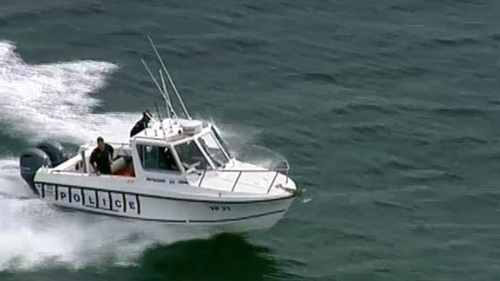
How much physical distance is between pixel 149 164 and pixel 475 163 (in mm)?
12646

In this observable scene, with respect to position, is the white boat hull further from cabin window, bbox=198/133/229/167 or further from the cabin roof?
the cabin roof

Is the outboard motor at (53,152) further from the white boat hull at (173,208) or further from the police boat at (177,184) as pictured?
the white boat hull at (173,208)

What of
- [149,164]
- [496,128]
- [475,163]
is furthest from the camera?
[496,128]

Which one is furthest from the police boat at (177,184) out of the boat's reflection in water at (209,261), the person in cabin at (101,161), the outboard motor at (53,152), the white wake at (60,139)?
the boat's reflection in water at (209,261)

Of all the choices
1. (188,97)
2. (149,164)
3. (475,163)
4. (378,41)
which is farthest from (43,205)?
(378,41)

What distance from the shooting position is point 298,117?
142 feet

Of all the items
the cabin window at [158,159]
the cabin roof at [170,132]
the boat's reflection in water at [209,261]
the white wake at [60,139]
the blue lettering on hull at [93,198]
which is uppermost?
the cabin roof at [170,132]

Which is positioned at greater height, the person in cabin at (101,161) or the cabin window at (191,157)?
the cabin window at (191,157)

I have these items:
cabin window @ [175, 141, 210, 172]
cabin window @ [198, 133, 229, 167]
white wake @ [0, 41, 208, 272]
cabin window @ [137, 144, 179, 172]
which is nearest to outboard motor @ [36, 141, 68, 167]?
white wake @ [0, 41, 208, 272]

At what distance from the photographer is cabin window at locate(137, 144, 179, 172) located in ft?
111

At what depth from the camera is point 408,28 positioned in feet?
169

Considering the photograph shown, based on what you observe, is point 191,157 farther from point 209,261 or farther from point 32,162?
point 32,162

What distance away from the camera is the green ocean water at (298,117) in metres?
34.1

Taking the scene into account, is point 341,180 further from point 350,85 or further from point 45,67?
point 45,67
